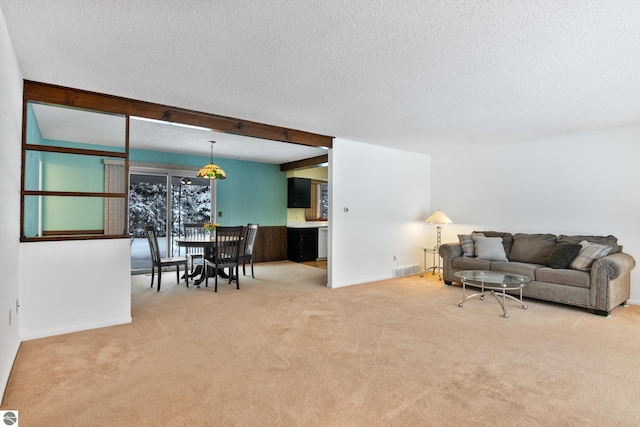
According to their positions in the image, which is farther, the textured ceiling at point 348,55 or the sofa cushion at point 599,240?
the sofa cushion at point 599,240

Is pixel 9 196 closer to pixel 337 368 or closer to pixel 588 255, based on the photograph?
pixel 337 368

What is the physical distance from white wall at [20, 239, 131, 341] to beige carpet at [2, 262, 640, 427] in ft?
0.54

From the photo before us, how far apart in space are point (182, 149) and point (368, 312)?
4.71 meters

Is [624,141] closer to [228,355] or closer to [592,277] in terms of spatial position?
[592,277]

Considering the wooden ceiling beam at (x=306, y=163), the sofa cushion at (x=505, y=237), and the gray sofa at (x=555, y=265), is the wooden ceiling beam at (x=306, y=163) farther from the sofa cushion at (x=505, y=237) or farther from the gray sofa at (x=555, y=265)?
the sofa cushion at (x=505, y=237)

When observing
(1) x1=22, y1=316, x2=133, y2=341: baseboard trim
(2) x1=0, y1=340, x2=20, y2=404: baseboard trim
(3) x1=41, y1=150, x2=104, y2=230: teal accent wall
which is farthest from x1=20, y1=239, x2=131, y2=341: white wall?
(3) x1=41, y1=150, x2=104, y2=230: teal accent wall

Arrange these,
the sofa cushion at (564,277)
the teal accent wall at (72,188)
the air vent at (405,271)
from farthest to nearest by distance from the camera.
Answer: the air vent at (405,271) < the teal accent wall at (72,188) < the sofa cushion at (564,277)

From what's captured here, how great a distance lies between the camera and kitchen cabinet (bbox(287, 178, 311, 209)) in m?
8.23

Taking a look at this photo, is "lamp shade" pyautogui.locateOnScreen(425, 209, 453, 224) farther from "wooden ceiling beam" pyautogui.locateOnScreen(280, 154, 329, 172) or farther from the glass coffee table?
"wooden ceiling beam" pyautogui.locateOnScreen(280, 154, 329, 172)

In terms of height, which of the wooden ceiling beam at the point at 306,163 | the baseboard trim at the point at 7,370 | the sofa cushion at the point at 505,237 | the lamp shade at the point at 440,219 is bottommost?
the baseboard trim at the point at 7,370

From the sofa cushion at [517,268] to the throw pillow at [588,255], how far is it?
0.44 metres

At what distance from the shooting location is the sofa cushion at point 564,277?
4082 mm

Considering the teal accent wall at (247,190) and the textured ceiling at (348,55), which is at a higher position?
the textured ceiling at (348,55)

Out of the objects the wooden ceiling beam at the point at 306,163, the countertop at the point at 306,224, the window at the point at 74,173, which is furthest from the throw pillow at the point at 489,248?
the window at the point at 74,173
